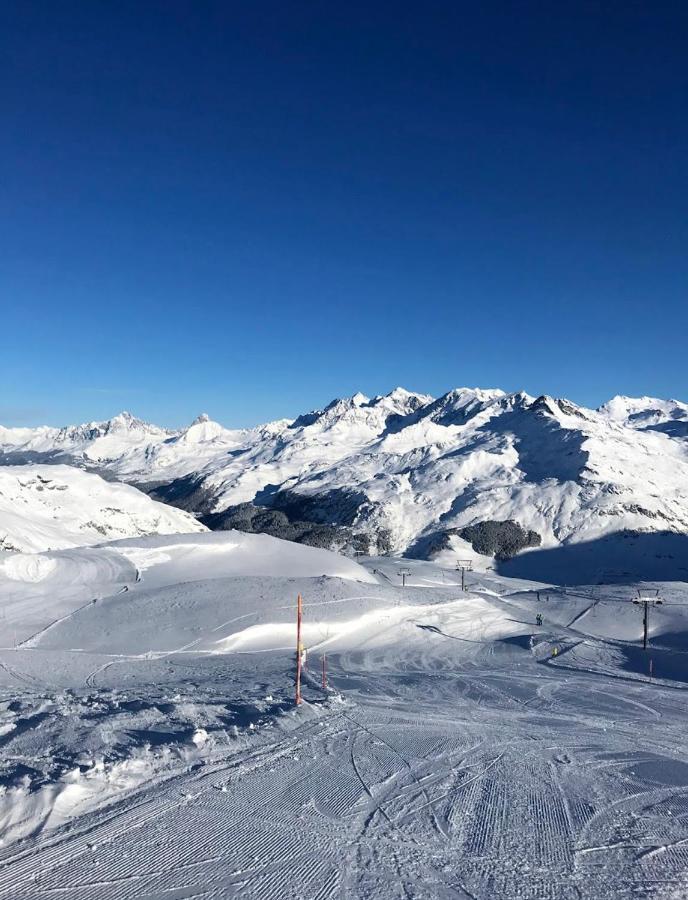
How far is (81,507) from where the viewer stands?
10962 cm

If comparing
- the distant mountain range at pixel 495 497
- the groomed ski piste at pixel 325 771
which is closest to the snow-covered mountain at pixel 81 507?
the distant mountain range at pixel 495 497

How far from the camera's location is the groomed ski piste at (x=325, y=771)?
27.7ft

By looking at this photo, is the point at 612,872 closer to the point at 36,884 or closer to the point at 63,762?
the point at 36,884

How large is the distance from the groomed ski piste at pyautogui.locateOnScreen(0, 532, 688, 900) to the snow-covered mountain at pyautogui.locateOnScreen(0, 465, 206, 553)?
65.6m

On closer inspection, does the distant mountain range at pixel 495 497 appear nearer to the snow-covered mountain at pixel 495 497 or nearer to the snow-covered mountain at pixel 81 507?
the snow-covered mountain at pixel 495 497

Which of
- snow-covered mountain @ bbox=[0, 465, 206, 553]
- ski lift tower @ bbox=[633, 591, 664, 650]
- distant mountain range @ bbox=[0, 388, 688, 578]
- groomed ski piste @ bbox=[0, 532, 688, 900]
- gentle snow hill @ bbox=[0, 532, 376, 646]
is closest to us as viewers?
groomed ski piste @ bbox=[0, 532, 688, 900]

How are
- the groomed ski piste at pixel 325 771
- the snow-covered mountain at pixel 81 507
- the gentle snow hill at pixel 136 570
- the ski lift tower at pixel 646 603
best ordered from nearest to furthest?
the groomed ski piste at pixel 325 771
the gentle snow hill at pixel 136 570
the ski lift tower at pixel 646 603
the snow-covered mountain at pixel 81 507

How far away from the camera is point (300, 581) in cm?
4175

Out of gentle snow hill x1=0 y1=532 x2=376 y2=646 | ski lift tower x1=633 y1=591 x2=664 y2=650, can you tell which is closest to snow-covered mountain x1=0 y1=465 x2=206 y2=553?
gentle snow hill x1=0 y1=532 x2=376 y2=646

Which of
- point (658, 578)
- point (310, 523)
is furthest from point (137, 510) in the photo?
point (658, 578)

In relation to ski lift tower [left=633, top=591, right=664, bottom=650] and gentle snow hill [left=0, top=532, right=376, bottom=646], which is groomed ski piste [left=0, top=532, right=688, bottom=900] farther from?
ski lift tower [left=633, top=591, right=664, bottom=650]

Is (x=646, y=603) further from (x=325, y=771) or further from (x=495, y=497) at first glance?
Result: (x=495, y=497)

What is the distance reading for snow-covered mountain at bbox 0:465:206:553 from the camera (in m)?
95.9

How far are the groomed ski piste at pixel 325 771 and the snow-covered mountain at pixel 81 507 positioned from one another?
215ft
